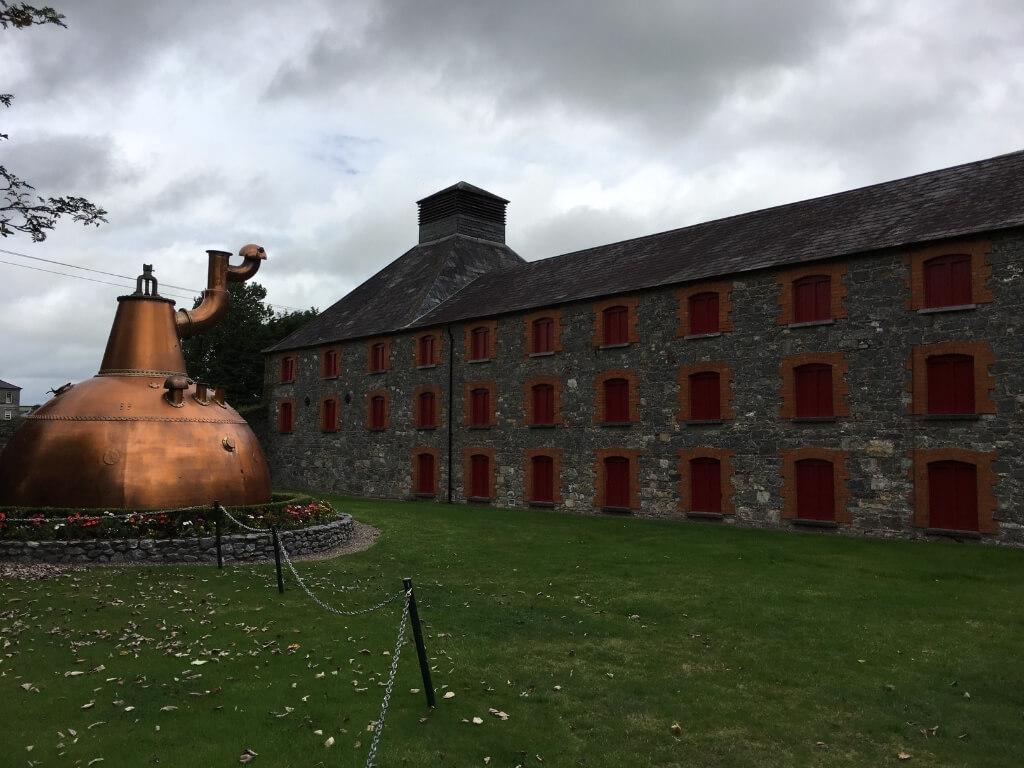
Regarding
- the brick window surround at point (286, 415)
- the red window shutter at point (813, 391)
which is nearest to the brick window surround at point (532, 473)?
the red window shutter at point (813, 391)

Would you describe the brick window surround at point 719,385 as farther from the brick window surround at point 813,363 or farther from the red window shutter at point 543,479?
the red window shutter at point 543,479

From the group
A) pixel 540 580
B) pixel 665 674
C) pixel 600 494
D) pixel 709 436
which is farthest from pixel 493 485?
pixel 665 674

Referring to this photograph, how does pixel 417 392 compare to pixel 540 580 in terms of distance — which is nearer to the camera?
pixel 540 580

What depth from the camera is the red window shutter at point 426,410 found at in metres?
30.2

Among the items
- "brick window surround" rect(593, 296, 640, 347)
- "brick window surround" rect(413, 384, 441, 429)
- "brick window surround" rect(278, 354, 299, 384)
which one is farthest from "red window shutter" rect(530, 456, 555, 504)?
"brick window surround" rect(278, 354, 299, 384)

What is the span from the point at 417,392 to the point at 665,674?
23.6 m

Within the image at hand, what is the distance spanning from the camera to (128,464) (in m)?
14.8

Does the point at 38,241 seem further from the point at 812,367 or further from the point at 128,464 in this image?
the point at 812,367

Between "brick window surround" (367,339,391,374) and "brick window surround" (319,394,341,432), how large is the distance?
2749mm

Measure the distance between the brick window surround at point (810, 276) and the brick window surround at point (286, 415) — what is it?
25.0 meters

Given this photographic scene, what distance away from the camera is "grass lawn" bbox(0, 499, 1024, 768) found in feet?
20.3

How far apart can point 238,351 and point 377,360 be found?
25.7 meters

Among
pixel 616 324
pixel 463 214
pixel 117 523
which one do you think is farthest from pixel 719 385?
pixel 463 214

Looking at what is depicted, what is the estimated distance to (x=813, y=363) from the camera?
19.5 metres
